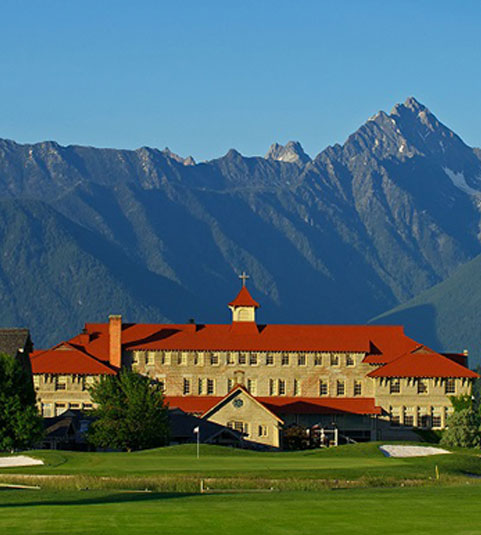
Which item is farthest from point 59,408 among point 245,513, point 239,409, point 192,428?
point 245,513

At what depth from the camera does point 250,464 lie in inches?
3460

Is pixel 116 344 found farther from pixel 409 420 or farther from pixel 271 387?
pixel 409 420

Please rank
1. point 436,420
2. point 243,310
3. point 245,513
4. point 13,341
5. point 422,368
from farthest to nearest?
point 243,310
point 422,368
point 436,420
point 13,341
point 245,513

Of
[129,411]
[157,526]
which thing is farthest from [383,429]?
[157,526]

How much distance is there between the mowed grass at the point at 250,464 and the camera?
7988 centimetres

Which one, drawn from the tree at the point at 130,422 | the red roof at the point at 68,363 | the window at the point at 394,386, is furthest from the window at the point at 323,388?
the tree at the point at 130,422

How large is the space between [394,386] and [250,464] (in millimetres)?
59542

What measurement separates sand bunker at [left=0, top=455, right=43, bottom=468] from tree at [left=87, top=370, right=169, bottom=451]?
934 inches

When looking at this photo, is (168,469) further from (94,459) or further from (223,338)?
(223,338)

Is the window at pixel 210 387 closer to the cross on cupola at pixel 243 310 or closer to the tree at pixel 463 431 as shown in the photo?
the cross on cupola at pixel 243 310

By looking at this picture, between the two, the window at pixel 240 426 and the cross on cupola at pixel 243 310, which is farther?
the cross on cupola at pixel 243 310

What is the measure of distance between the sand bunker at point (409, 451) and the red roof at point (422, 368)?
35661mm

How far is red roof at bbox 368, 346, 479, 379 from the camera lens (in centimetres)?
14450

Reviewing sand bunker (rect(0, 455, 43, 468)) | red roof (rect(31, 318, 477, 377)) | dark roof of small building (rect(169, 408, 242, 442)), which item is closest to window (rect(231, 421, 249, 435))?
dark roof of small building (rect(169, 408, 242, 442))
